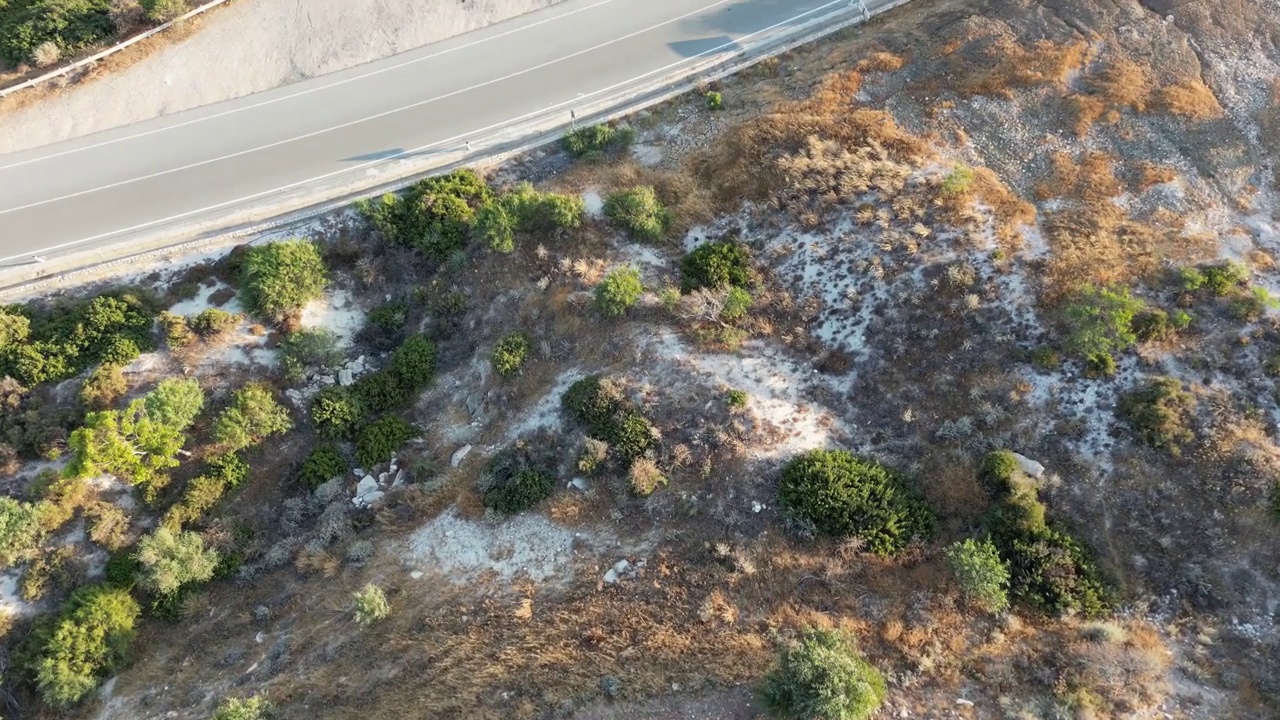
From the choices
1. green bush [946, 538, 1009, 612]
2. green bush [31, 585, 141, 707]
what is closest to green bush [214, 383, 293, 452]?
green bush [31, 585, 141, 707]

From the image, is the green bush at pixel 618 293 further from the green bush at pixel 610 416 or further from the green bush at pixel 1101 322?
the green bush at pixel 1101 322

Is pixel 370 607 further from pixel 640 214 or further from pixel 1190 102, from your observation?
pixel 1190 102

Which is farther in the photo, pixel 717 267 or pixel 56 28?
pixel 56 28

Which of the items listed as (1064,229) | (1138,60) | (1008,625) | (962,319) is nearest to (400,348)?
(962,319)

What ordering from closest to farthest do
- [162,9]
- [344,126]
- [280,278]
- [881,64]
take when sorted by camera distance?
1. [280,278]
2. [881,64]
3. [344,126]
4. [162,9]

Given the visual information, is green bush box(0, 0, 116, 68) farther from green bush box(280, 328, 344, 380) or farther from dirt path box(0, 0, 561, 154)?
green bush box(280, 328, 344, 380)

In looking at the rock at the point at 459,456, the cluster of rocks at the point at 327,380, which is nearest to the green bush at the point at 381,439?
the rock at the point at 459,456

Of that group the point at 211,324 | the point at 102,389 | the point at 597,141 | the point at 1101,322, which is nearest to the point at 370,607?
the point at 211,324
